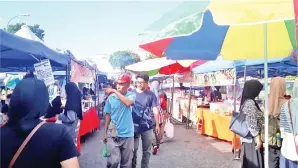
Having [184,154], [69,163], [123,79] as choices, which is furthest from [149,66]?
[69,163]

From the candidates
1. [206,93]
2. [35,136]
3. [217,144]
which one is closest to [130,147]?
[35,136]

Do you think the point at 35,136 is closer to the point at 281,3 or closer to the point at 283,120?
the point at 281,3

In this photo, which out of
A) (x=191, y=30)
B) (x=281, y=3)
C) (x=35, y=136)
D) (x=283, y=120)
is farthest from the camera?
(x=283, y=120)

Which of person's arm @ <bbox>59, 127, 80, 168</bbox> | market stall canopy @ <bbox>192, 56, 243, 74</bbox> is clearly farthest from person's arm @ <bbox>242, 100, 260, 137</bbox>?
market stall canopy @ <bbox>192, 56, 243, 74</bbox>

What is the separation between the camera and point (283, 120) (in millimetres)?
3539

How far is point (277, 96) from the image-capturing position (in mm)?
4137

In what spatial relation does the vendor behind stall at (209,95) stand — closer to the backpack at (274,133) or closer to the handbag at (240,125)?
the handbag at (240,125)

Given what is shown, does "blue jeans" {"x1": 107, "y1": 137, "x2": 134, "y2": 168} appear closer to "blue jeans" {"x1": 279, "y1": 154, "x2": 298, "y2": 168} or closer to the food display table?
"blue jeans" {"x1": 279, "y1": 154, "x2": 298, "y2": 168}

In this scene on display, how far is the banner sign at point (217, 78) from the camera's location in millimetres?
7688

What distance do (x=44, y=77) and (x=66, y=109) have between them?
769 mm

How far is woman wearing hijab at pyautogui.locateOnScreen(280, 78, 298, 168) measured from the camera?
3.31 meters

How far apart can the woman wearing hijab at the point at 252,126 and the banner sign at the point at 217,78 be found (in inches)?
128

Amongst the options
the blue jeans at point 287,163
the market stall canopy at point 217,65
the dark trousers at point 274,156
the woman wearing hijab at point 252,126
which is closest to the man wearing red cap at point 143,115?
the woman wearing hijab at point 252,126

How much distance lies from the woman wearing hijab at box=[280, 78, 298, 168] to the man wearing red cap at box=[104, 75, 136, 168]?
2081 millimetres
